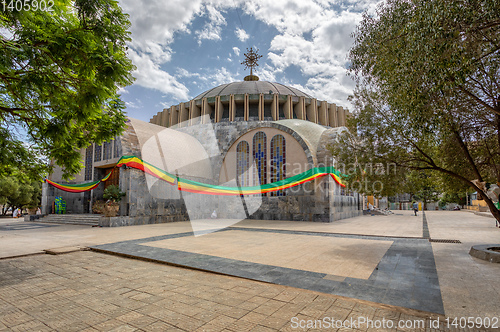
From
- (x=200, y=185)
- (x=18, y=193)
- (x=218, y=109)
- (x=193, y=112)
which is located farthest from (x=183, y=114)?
(x=18, y=193)

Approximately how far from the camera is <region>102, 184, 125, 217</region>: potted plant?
1466cm

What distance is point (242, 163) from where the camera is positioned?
2002 cm

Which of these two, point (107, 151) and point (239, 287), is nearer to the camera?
point (239, 287)

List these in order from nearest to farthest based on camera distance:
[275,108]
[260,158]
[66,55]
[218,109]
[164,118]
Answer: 1. [66,55]
2. [260,158]
3. [218,109]
4. [275,108]
5. [164,118]

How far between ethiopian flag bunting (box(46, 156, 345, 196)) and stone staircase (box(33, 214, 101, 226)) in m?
1.83

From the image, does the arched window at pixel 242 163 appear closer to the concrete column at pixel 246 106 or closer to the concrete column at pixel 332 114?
the concrete column at pixel 246 106

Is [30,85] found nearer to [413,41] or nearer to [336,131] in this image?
[413,41]

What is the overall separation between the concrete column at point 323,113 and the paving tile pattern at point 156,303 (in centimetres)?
2424

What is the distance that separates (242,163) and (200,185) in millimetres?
3668

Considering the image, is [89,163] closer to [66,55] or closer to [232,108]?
[232,108]

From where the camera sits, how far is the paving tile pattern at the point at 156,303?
10.6 ft

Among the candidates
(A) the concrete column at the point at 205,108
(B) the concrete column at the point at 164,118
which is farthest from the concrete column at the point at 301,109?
(B) the concrete column at the point at 164,118

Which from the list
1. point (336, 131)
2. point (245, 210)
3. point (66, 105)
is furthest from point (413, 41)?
point (245, 210)

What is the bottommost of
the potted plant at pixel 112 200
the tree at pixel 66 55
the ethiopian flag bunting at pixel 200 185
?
the potted plant at pixel 112 200
